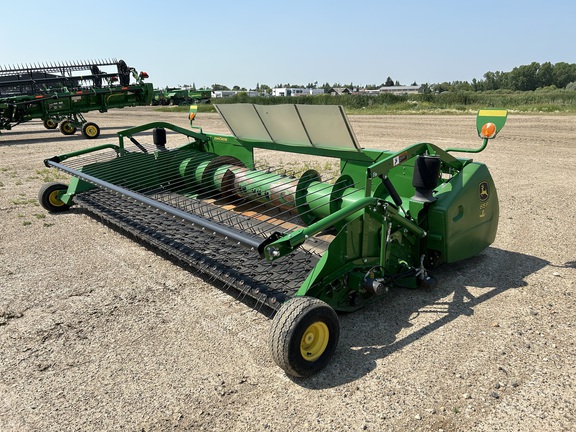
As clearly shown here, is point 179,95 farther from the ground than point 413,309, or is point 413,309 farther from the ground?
point 179,95

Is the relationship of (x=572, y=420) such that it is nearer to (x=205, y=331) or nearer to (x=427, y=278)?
(x=427, y=278)

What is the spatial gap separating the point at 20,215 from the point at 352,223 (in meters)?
5.29

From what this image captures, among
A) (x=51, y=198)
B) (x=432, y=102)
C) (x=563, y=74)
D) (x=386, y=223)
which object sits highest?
(x=563, y=74)

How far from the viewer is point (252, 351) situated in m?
3.27

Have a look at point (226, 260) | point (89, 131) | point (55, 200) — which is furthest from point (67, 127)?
point (226, 260)

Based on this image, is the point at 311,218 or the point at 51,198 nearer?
the point at 311,218

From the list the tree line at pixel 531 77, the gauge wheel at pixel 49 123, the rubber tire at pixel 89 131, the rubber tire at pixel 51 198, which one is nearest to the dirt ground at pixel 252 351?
the rubber tire at pixel 51 198

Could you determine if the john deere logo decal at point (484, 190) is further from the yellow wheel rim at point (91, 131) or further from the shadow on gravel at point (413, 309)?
the yellow wheel rim at point (91, 131)

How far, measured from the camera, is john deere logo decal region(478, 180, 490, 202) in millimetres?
4344

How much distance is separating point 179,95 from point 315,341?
128ft

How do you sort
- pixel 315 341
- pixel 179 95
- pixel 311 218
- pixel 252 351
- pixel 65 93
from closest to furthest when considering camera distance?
pixel 315 341, pixel 252 351, pixel 311 218, pixel 65 93, pixel 179 95

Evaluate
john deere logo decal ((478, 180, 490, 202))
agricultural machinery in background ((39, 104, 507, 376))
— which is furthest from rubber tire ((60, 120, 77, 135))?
john deere logo decal ((478, 180, 490, 202))

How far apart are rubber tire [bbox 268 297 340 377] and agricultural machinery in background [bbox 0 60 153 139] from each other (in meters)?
16.4

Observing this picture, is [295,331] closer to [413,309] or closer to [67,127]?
[413,309]
